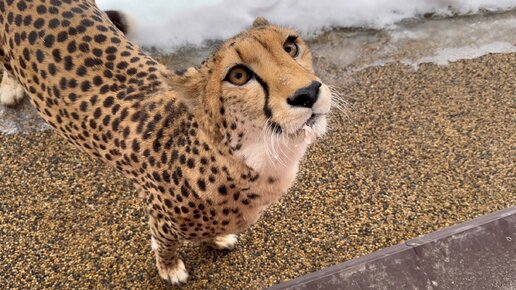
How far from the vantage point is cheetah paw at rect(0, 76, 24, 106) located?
2721 millimetres

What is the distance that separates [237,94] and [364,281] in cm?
95

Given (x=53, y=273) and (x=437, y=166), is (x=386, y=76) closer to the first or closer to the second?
(x=437, y=166)

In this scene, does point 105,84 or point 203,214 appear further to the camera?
point 105,84

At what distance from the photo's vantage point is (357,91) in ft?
9.47

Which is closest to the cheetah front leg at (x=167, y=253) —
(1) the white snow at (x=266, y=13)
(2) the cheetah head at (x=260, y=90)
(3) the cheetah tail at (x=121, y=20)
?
(2) the cheetah head at (x=260, y=90)

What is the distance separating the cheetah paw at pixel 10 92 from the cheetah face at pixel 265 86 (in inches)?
Answer: 69.5

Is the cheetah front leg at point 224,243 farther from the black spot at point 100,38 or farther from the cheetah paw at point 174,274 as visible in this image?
the black spot at point 100,38

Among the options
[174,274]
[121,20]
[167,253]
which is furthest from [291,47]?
[121,20]

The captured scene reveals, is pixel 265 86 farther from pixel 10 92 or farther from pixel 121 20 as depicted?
pixel 10 92

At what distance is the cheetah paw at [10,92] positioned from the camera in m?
2.72

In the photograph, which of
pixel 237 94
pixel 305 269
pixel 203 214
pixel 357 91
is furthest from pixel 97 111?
pixel 357 91

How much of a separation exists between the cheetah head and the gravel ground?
1005mm

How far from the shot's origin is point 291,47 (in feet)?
4.27

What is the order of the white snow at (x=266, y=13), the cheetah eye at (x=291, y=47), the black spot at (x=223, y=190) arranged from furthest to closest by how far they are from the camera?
the white snow at (x=266, y=13)
the black spot at (x=223, y=190)
the cheetah eye at (x=291, y=47)
